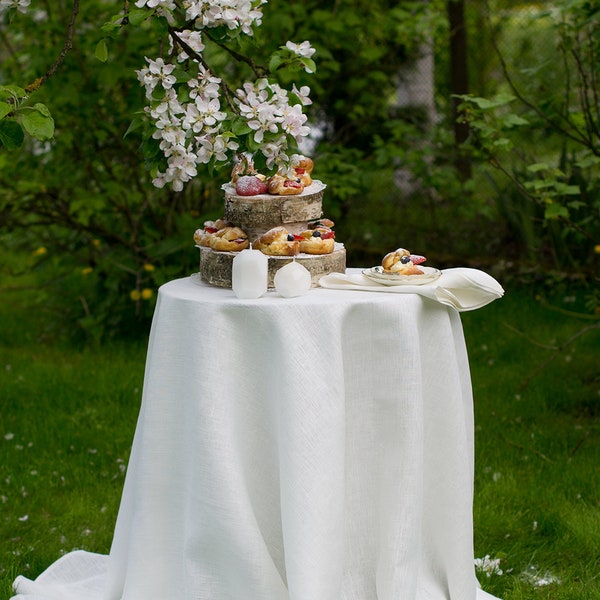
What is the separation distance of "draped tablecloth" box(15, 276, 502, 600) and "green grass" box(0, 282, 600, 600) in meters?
0.55

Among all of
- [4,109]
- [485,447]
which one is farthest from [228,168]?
[4,109]

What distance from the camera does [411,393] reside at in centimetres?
245

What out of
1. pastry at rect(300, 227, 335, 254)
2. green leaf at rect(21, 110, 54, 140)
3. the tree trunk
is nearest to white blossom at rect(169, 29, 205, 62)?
green leaf at rect(21, 110, 54, 140)

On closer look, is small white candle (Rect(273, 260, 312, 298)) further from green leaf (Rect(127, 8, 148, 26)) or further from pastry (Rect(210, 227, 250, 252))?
green leaf (Rect(127, 8, 148, 26))

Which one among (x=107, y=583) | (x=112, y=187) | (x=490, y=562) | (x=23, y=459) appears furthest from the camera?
(x=112, y=187)

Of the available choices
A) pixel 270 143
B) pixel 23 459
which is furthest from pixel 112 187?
pixel 270 143

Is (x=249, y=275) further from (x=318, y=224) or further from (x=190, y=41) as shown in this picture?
(x=190, y=41)

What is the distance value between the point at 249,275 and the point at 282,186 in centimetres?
33

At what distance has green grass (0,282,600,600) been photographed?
314cm

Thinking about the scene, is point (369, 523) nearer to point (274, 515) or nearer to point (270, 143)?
point (274, 515)

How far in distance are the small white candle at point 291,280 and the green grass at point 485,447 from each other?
115cm

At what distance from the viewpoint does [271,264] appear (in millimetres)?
2531

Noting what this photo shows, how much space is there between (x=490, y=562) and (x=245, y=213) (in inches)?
53.0

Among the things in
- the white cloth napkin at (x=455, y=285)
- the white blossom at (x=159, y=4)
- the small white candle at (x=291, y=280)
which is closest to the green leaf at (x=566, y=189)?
the white cloth napkin at (x=455, y=285)
